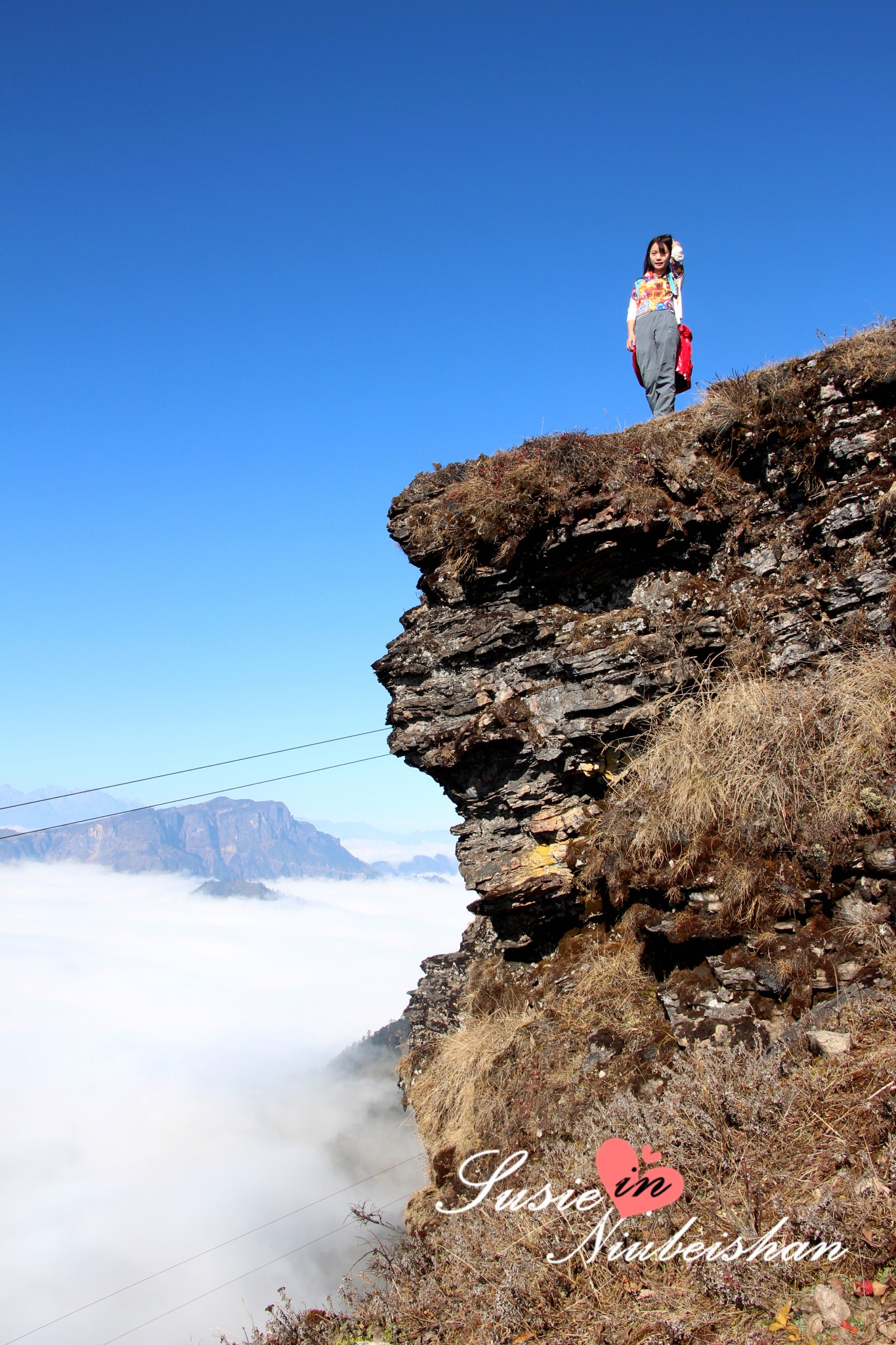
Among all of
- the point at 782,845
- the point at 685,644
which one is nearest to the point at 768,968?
the point at 782,845

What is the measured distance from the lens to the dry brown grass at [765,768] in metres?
5.71

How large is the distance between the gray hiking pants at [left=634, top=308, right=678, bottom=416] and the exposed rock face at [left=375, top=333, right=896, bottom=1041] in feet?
4.06

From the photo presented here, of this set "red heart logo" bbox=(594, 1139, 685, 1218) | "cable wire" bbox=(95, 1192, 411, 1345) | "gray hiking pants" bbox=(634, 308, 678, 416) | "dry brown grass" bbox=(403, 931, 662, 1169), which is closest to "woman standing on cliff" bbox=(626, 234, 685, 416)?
"gray hiking pants" bbox=(634, 308, 678, 416)

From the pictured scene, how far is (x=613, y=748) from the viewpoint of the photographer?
7691 mm

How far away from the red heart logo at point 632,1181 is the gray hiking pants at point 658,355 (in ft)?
27.5

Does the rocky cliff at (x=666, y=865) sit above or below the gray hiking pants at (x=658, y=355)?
below

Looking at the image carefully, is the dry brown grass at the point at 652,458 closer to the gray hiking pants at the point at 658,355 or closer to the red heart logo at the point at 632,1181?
the gray hiking pants at the point at 658,355

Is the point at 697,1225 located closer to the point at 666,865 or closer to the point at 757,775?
the point at 666,865

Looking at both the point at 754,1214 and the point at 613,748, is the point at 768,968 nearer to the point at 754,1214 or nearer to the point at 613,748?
the point at 754,1214

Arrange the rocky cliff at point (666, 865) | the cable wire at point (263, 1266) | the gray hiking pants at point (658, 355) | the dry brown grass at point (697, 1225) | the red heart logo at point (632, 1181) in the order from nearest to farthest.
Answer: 1. the dry brown grass at point (697, 1225)
2. the rocky cliff at point (666, 865)
3. the red heart logo at point (632, 1181)
4. the gray hiking pants at point (658, 355)
5. the cable wire at point (263, 1266)

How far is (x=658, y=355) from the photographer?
991 cm

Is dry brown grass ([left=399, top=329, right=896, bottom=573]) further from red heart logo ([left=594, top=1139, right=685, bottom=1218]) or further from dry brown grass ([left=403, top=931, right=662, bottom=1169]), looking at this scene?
red heart logo ([left=594, top=1139, right=685, bottom=1218])

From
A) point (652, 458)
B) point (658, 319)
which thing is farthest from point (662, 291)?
point (652, 458)

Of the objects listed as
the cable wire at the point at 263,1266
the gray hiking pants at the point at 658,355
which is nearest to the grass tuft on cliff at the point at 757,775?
the cable wire at the point at 263,1266
